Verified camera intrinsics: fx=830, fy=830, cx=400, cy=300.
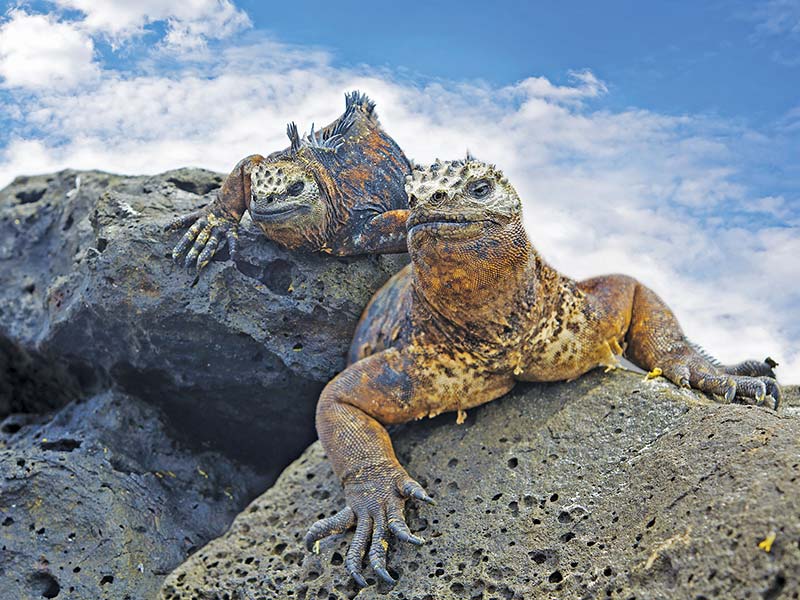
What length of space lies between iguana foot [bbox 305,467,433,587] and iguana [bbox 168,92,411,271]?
148cm

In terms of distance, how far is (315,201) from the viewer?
466 cm

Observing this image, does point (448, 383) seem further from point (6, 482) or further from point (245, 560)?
point (6, 482)

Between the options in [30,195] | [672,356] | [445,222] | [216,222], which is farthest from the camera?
[30,195]

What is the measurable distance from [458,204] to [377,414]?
49.2 inches

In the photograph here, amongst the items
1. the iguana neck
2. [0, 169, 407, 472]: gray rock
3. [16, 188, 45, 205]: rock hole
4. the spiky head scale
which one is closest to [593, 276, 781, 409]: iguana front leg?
the iguana neck

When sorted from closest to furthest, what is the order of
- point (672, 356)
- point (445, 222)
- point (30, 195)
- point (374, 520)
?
1. point (445, 222)
2. point (374, 520)
3. point (672, 356)
4. point (30, 195)

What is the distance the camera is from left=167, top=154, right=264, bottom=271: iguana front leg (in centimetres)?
476

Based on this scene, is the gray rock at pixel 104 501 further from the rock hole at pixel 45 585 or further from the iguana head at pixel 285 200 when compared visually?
the iguana head at pixel 285 200

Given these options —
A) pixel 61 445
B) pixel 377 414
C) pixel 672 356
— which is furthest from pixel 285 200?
pixel 672 356

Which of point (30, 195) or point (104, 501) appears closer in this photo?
point (104, 501)

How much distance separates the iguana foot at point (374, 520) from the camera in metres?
3.56

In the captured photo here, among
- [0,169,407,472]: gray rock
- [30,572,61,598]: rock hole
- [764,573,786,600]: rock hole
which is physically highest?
[0,169,407,472]: gray rock

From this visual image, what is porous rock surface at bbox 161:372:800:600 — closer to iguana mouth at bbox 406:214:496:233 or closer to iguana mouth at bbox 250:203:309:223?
iguana mouth at bbox 406:214:496:233

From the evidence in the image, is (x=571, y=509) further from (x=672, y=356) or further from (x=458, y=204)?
A: (x=458, y=204)
